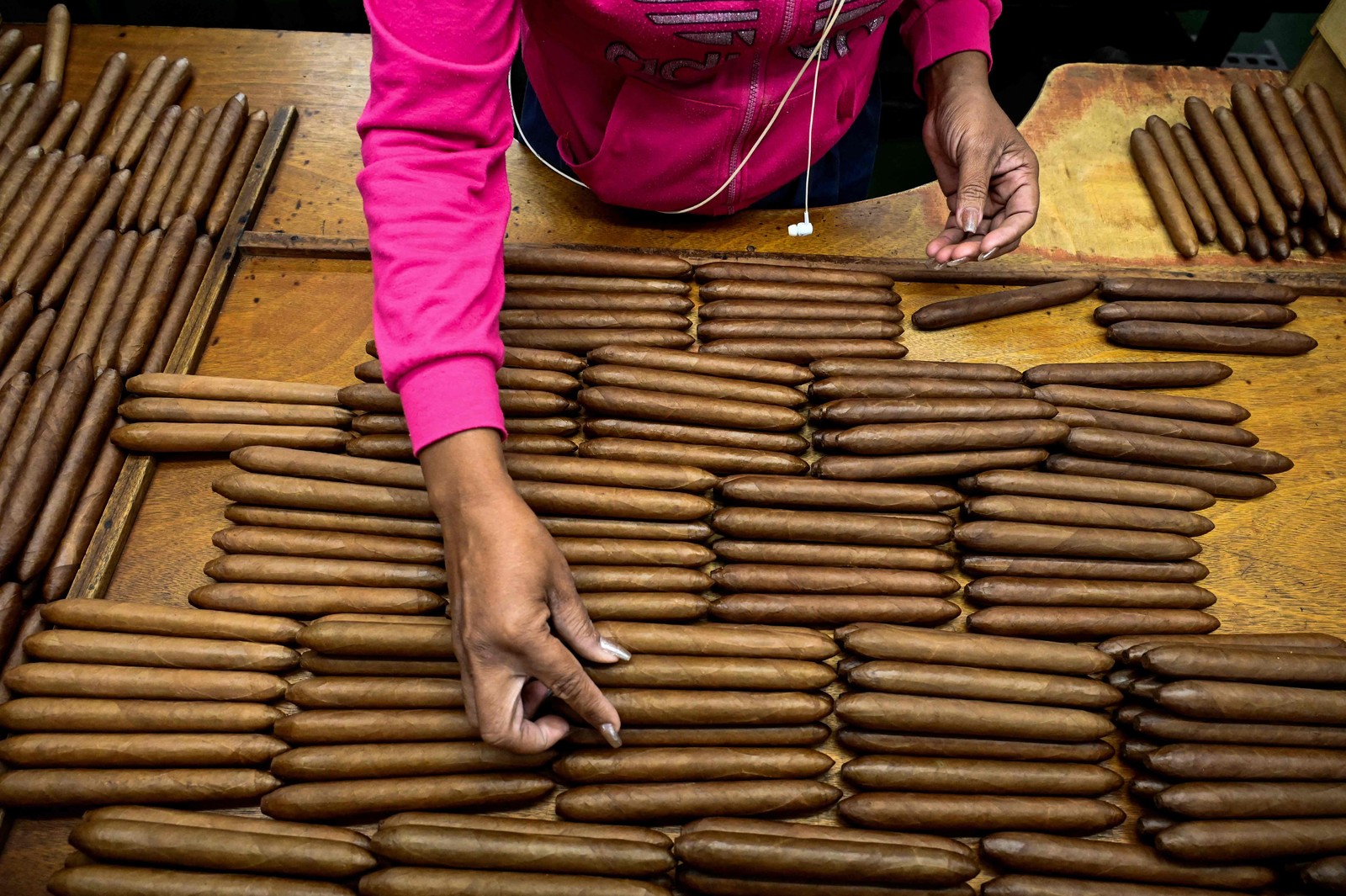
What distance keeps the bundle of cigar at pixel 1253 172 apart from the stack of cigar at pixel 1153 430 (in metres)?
0.78

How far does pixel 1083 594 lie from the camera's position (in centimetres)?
252

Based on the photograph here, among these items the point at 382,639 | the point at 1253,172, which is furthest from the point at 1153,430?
the point at 382,639

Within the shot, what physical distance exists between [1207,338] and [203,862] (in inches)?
142

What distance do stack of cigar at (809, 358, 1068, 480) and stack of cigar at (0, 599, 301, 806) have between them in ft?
5.97

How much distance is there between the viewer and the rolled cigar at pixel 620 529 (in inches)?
100

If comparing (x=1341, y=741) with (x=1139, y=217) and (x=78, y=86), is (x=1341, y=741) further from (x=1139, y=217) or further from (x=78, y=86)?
(x=78, y=86)

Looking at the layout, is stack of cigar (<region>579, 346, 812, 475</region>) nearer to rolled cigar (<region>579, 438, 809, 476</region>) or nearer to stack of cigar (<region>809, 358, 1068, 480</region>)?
rolled cigar (<region>579, 438, 809, 476</region>)

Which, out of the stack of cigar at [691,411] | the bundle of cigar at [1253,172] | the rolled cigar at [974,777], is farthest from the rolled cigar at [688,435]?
the bundle of cigar at [1253,172]

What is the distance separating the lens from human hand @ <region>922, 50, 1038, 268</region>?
2.93 m

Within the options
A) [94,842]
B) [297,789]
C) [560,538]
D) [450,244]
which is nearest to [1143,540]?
[560,538]

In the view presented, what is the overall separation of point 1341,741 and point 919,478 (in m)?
1.37

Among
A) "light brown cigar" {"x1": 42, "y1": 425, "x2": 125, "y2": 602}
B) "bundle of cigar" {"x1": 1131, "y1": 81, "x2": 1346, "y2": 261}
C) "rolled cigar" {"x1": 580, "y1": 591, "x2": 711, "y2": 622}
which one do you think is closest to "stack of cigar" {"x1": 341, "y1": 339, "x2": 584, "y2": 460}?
"rolled cigar" {"x1": 580, "y1": 591, "x2": 711, "y2": 622}

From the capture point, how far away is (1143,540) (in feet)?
8.57

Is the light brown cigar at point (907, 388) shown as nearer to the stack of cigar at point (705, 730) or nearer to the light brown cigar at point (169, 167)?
the stack of cigar at point (705, 730)
